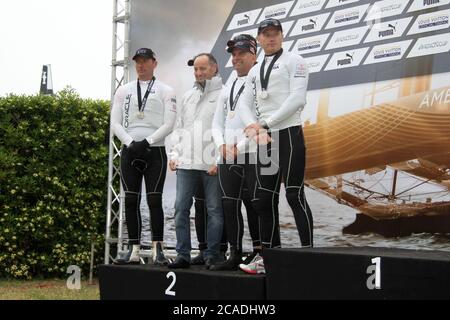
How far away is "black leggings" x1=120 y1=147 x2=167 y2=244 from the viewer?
14.6ft

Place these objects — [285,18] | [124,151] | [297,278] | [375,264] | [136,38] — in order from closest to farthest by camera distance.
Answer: [375,264] < [297,278] < [124,151] < [285,18] < [136,38]

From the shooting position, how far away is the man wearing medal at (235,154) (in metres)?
3.95

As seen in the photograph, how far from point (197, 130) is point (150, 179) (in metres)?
0.46

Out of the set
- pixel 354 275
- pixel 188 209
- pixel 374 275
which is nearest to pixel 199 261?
pixel 188 209

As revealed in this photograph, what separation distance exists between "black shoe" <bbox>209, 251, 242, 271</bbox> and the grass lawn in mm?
2774

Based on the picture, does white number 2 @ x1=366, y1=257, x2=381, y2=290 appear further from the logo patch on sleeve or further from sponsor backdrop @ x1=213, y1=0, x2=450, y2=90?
sponsor backdrop @ x1=213, y1=0, x2=450, y2=90

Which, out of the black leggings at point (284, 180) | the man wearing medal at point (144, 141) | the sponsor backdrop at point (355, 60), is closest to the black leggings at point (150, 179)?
the man wearing medal at point (144, 141)

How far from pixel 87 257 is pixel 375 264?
5451 mm

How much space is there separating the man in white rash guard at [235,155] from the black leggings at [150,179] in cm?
50

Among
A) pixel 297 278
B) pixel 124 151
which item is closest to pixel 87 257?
pixel 124 151

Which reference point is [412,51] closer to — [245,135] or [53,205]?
[245,135]

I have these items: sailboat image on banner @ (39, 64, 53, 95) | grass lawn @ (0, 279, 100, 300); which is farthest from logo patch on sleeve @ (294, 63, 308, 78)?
sailboat image on banner @ (39, 64, 53, 95)

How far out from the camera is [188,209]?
4.38m

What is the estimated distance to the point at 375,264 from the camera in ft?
9.46
